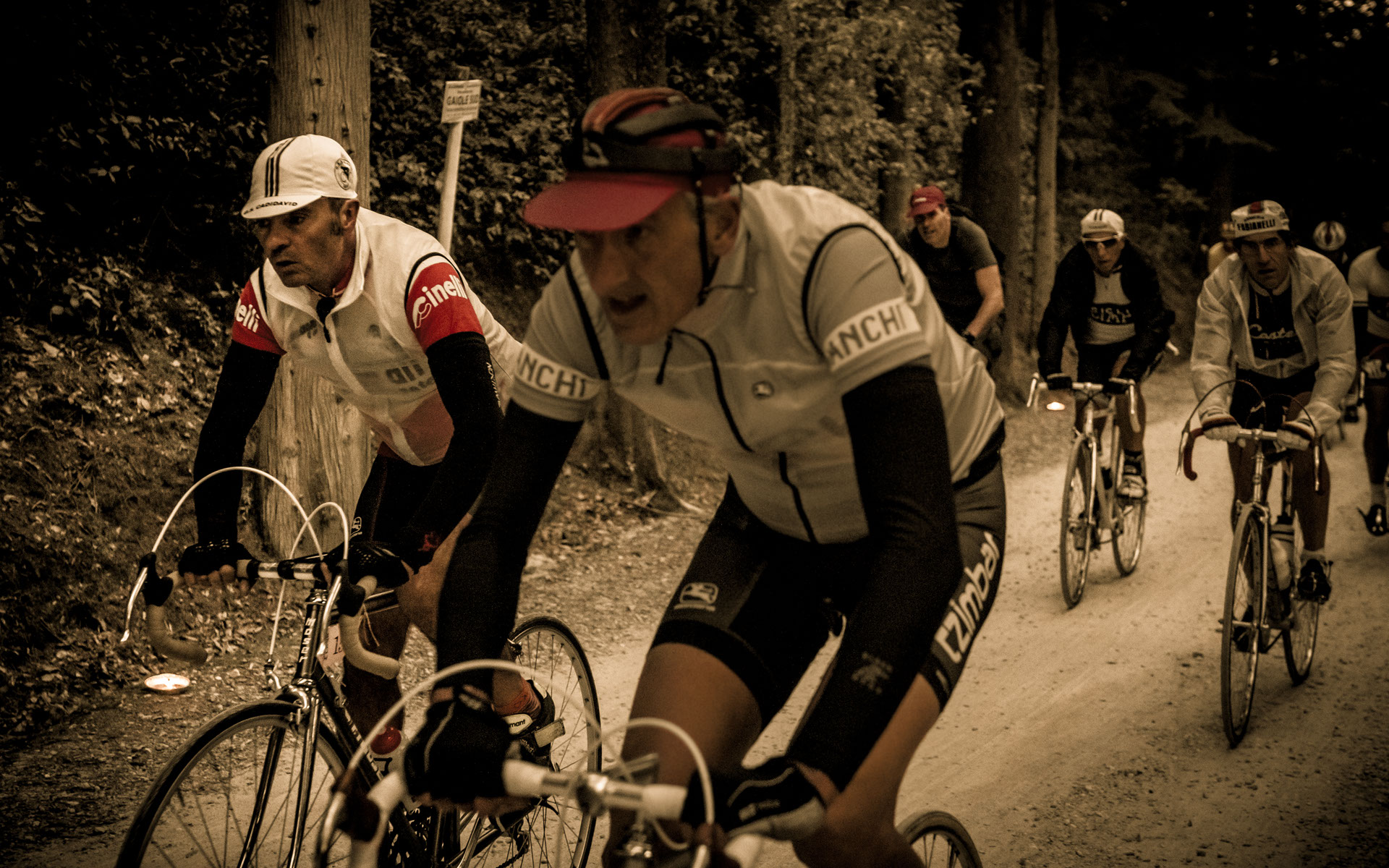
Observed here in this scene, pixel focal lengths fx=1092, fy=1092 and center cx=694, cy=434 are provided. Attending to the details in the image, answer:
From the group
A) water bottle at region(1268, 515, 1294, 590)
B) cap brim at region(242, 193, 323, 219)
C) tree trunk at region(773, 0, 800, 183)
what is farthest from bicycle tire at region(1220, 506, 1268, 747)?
tree trunk at region(773, 0, 800, 183)

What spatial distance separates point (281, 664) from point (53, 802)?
5.59 feet

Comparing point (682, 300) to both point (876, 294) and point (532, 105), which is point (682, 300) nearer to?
point (876, 294)

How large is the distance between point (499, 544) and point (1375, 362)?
7912 millimetres

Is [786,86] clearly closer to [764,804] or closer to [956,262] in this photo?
[956,262]

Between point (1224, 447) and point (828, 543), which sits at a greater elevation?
point (828, 543)

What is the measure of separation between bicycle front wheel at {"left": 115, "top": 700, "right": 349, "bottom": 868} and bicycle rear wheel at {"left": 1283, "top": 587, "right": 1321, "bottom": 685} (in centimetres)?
498

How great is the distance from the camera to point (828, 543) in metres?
2.60

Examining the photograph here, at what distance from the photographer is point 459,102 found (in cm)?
661

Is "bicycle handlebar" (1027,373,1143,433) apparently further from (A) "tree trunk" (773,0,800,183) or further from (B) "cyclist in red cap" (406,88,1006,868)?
(A) "tree trunk" (773,0,800,183)

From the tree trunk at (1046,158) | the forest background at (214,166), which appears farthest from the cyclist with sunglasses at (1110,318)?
the tree trunk at (1046,158)

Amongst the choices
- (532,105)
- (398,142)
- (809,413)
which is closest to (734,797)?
(809,413)

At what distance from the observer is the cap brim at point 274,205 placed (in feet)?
9.75

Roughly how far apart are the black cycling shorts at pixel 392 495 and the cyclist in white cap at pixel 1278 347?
384cm

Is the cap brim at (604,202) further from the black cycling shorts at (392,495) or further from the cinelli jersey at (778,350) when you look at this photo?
the black cycling shorts at (392,495)
